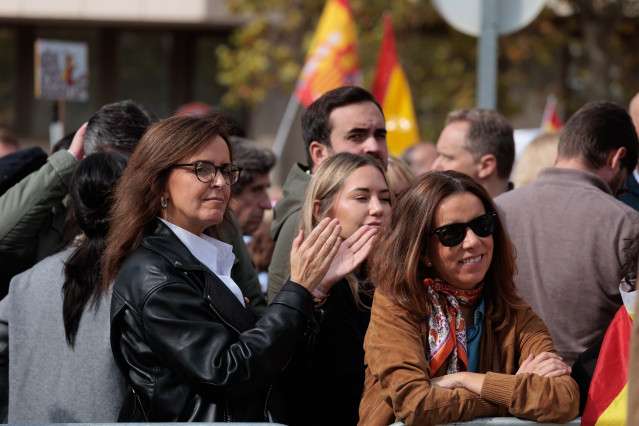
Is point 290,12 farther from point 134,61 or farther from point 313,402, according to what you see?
point 313,402

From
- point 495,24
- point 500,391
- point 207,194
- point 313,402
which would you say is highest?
point 495,24

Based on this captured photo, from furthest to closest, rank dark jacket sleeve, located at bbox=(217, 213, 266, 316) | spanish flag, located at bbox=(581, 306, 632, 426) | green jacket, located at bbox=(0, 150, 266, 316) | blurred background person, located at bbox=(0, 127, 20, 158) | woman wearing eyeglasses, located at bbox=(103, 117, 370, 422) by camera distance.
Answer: blurred background person, located at bbox=(0, 127, 20, 158) → green jacket, located at bbox=(0, 150, 266, 316) → dark jacket sleeve, located at bbox=(217, 213, 266, 316) → woman wearing eyeglasses, located at bbox=(103, 117, 370, 422) → spanish flag, located at bbox=(581, 306, 632, 426)

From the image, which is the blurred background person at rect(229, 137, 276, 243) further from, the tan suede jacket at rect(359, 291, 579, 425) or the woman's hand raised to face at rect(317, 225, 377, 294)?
the tan suede jacket at rect(359, 291, 579, 425)

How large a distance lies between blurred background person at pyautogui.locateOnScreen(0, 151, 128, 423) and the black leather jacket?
275mm

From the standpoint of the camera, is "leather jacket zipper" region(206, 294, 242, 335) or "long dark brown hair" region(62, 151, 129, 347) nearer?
"leather jacket zipper" region(206, 294, 242, 335)

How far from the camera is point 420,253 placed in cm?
309

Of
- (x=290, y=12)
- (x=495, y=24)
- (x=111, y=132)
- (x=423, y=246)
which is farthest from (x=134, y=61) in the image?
(x=423, y=246)

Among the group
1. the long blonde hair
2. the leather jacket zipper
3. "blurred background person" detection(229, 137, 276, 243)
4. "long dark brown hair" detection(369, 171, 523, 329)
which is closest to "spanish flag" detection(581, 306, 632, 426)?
"long dark brown hair" detection(369, 171, 523, 329)

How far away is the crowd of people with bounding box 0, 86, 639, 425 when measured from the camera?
9.41 feet

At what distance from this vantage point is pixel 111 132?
13.4 feet

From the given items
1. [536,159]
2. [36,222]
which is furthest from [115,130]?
[536,159]

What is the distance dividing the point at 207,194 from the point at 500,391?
3.71 feet

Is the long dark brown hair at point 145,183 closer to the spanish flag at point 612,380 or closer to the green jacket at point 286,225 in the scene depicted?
the green jacket at point 286,225

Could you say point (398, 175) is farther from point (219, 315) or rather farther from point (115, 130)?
point (219, 315)
